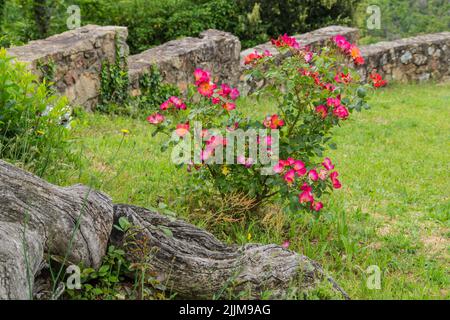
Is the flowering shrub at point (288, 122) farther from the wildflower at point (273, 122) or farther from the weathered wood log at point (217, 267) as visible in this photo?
the weathered wood log at point (217, 267)

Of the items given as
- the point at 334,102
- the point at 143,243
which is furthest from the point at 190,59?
the point at 143,243

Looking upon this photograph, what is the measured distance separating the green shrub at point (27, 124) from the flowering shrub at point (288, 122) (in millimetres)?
766

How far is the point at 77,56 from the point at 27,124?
3.60 metres

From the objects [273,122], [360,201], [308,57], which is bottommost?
[360,201]

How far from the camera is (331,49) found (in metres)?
4.75

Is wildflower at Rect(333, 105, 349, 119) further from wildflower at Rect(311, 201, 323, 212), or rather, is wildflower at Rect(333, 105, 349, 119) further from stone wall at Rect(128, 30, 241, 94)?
stone wall at Rect(128, 30, 241, 94)

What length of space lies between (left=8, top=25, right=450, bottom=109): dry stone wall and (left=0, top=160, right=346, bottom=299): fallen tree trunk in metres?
3.29

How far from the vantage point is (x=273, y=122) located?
14.9ft

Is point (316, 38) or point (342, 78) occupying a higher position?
point (342, 78)

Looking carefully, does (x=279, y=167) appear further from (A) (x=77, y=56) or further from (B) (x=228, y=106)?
(A) (x=77, y=56)

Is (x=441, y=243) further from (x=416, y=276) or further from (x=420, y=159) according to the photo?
(x=420, y=159)

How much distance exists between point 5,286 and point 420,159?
5.67m
